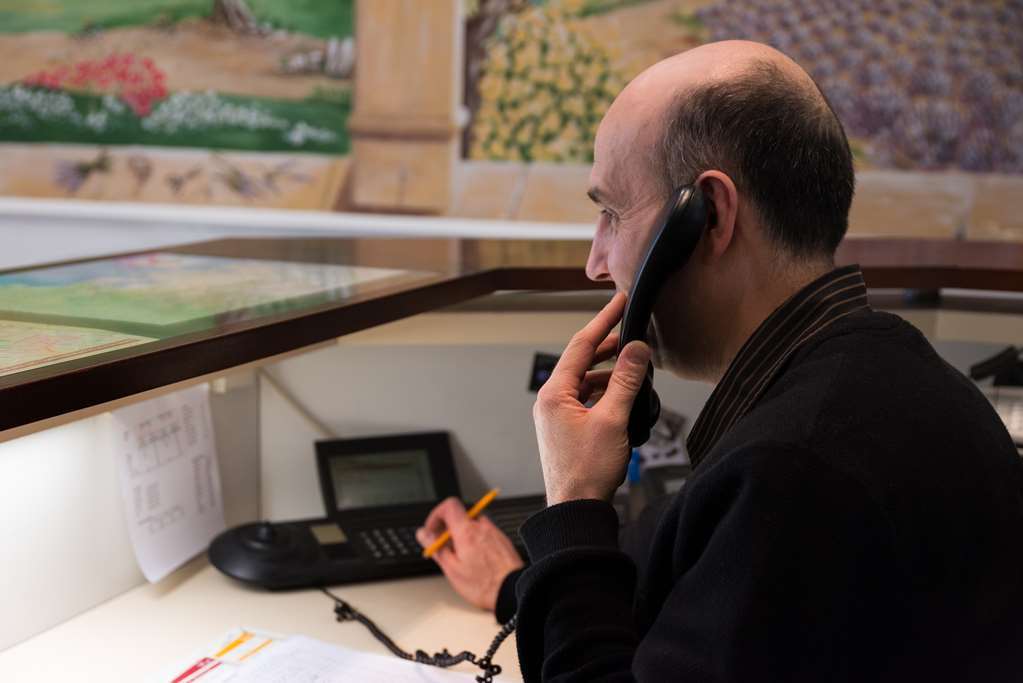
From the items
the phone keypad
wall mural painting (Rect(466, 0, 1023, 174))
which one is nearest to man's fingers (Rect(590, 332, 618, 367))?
the phone keypad

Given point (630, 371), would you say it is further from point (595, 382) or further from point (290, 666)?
point (290, 666)

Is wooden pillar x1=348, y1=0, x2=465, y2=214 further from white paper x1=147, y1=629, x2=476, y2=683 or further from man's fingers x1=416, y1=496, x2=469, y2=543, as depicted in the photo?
white paper x1=147, y1=629, x2=476, y2=683

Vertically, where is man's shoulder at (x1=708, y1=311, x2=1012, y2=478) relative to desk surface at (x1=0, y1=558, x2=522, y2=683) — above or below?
above

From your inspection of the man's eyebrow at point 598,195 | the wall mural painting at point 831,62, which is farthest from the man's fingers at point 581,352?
the wall mural painting at point 831,62

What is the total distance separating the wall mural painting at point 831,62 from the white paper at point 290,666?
2902 mm

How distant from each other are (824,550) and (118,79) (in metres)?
4.29

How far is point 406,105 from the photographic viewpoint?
13.2ft

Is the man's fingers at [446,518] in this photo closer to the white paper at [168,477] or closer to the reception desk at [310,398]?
the reception desk at [310,398]

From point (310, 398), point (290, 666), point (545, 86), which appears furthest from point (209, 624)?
point (545, 86)

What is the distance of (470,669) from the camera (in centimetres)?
116

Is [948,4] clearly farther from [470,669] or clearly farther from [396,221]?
[470,669]

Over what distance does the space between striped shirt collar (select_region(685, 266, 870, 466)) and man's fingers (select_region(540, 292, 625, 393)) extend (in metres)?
0.14

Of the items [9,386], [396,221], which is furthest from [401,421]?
[396,221]

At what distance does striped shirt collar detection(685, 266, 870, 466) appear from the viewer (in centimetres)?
90
